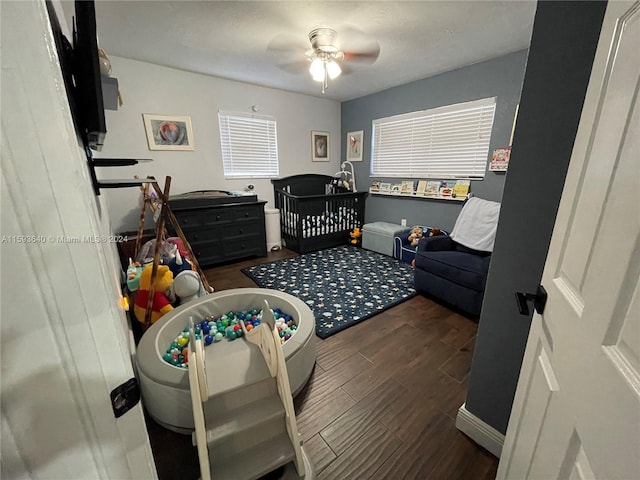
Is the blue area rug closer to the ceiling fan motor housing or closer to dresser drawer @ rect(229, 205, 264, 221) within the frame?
dresser drawer @ rect(229, 205, 264, 221)

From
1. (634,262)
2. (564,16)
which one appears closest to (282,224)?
(564,16)

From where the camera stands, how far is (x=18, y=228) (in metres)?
0.34

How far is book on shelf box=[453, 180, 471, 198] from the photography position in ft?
10.8

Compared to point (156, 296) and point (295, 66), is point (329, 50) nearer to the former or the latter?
point (295, 66)

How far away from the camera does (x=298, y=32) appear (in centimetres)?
220

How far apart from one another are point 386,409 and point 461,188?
2839 mm

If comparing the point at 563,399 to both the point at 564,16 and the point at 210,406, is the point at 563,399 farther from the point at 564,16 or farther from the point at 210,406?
the point at 210,406

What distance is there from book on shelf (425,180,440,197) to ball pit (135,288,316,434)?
8.75 ft

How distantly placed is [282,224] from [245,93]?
195cm

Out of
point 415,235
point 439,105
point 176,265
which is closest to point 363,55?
point 439,105

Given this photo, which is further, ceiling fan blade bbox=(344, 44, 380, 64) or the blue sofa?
ceiling fan blade bbox=(344, 44, 380, 64)

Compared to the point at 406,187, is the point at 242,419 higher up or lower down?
lower down

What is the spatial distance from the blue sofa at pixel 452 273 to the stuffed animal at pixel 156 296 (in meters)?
2.27

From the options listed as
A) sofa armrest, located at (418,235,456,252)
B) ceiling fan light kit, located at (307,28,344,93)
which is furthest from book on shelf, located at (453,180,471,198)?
ceiling fan light kit, located at (307,28,344,93)
